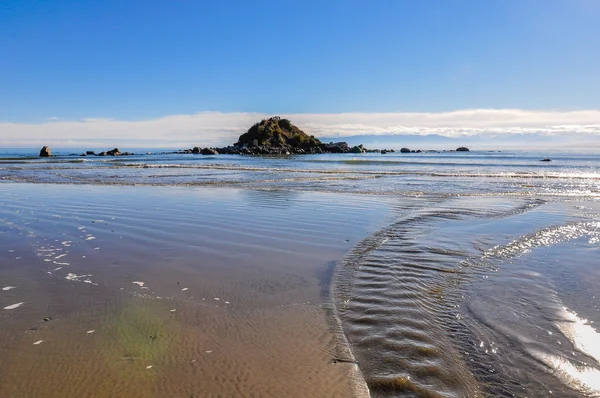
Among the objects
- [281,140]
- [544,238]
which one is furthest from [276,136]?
[544,238]

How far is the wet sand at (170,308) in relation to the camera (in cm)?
345

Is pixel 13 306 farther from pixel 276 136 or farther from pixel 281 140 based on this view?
pixel 276 136

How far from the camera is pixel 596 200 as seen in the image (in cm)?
1617

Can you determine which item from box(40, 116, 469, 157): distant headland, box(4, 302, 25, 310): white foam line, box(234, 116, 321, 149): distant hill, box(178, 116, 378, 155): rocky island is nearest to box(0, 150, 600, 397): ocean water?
box(4, 302, 25, 310): white foam line

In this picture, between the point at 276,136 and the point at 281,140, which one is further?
Result: the point at 276,136

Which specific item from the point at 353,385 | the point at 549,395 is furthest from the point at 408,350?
the point at 549,395

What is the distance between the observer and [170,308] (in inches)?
194

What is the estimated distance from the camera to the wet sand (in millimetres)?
3449

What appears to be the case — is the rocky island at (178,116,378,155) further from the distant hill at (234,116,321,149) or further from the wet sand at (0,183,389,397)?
the wet sand at (0,183,389,397)

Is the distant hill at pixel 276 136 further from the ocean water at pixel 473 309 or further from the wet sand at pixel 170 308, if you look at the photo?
the ocean water at pixel 473 309

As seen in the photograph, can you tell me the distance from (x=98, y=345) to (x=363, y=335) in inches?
111

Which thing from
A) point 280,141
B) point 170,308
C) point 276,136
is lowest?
point 170,308

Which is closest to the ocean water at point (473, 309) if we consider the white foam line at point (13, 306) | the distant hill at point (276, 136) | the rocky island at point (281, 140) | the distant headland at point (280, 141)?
the white foam line at point (13, 306)

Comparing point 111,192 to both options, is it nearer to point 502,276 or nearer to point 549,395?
point 502,276
